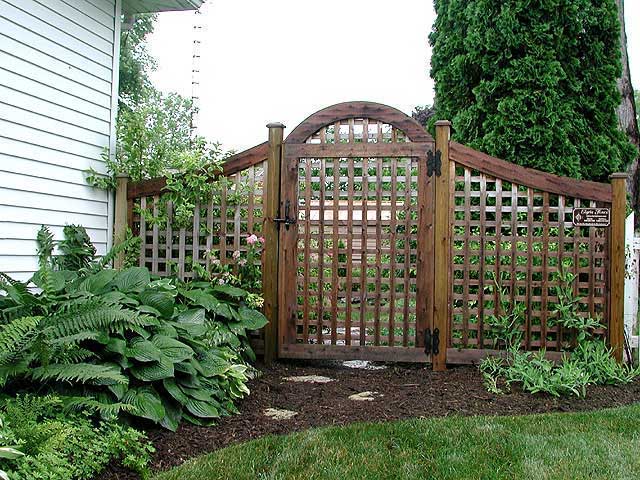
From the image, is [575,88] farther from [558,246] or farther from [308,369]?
[308,369]

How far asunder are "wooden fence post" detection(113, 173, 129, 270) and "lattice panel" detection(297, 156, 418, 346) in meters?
1.40

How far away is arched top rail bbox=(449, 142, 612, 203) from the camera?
191 inches

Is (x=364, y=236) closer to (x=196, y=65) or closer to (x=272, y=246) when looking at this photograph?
(x=272, y=246)

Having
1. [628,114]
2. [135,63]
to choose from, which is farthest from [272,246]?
[135,63]

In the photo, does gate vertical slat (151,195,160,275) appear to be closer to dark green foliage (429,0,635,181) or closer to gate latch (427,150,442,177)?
gate latch (427,150,442,177)

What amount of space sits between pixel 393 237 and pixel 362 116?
3.16 feet

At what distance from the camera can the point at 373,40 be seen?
16812 millimetres

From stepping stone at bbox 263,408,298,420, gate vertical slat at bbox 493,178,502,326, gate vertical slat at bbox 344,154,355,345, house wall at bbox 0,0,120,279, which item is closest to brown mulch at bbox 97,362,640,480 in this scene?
stepping stone at bbox 263,408,298,420

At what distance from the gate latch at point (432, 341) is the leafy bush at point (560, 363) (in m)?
0.36

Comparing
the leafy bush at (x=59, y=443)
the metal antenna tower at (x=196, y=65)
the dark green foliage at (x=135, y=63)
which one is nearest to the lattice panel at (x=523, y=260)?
the leafy bush at (x=59, y=443)

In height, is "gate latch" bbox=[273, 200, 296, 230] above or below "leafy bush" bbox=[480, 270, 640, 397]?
above

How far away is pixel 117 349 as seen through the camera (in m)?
3.24

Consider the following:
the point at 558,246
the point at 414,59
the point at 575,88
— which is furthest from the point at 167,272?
the point at 414,59

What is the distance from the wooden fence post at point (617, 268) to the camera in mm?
4801
